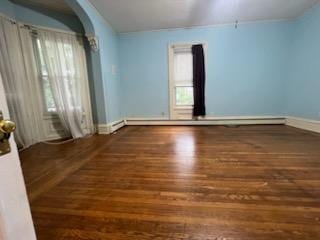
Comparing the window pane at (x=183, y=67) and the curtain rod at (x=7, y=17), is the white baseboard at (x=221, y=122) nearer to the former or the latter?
the window pane at (x=183, y=67)

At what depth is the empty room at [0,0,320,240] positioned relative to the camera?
127cm

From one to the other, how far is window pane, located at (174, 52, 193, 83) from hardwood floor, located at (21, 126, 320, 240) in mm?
2121

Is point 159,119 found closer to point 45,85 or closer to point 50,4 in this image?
point 45,85

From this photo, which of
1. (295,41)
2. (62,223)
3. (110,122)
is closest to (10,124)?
(62,223)

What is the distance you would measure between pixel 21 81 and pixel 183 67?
3364 millimetres

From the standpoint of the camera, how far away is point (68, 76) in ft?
11.7

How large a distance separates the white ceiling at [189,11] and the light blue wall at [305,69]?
30 cm

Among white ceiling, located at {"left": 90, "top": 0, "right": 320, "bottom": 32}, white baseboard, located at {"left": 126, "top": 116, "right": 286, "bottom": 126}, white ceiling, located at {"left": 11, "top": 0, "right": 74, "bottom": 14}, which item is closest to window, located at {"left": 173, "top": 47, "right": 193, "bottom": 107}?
white baseboard, located at {"left": 126, "top": 116, "right": 286, "bottom": 126}

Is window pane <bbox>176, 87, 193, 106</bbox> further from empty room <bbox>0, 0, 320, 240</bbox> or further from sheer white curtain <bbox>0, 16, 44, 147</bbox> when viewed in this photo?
sheer white curtain <bbox>0, 16, 44, 147</bbox>

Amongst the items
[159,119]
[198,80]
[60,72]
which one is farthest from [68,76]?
[198,80]

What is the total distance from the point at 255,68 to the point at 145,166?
366 cm

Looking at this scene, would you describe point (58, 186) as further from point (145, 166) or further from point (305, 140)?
point (305, 140)

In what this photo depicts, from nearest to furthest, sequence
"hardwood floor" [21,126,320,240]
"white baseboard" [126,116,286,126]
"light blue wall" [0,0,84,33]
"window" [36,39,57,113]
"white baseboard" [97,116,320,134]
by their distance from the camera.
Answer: "hardwood floor" [21,126,320,240], "light blue wall" [0,0,84,33], "window" [36,39,57,113], "white baseboard" [97,116,320,134], "white baseboard" [126,116,286,126]

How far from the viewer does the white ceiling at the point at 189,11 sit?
333cm
